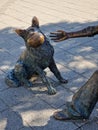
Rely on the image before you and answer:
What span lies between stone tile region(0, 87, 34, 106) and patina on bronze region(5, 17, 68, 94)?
13 cm

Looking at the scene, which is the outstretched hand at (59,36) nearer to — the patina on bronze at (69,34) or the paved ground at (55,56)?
the patina on bronze at (69,34)

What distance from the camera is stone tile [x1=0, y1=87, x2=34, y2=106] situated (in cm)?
499

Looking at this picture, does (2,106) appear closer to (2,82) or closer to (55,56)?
(2,82)

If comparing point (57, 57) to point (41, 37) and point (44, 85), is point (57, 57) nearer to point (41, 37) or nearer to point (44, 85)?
point (44, 85)

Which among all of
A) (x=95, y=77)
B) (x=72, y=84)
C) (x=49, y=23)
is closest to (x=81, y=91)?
(x=95, y=77)

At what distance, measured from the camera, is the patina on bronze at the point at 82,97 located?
3.85 metres

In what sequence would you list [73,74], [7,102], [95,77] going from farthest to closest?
[73,74], [7,102], [95,77]

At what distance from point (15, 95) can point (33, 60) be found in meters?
0.72

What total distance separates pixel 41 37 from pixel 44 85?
1.13 m

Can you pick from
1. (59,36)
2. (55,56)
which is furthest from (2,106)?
(55,56)

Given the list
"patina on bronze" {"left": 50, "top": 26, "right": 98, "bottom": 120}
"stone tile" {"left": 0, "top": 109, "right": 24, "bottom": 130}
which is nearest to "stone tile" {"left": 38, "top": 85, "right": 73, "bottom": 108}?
"patina on bronze" {"left": 50, "top": 26, "right": 98, "bottom": 120}

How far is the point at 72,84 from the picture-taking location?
534cm

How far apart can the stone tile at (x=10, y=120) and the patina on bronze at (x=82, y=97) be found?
58cm

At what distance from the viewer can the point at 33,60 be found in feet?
16.4
